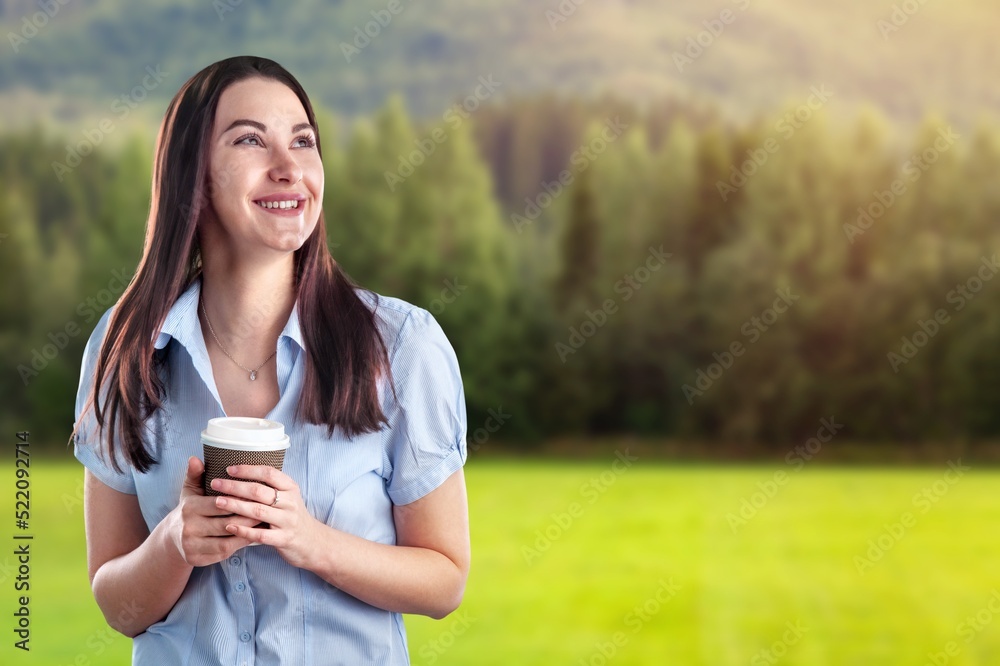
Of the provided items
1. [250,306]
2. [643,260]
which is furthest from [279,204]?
[643,260]

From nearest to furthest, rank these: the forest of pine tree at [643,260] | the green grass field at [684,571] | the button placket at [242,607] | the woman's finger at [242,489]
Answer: the woman's finger at [242,489]
the button placket at [242,607]
the green grass field at [684,571]
the forest of pine tree at [643,260]

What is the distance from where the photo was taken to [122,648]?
6.28 metres

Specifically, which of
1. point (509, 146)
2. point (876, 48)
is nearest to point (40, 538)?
point (509, 146)

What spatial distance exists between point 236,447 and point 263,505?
6 centimetres

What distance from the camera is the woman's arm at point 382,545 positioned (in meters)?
0.96

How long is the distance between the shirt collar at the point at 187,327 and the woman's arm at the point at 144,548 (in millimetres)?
189

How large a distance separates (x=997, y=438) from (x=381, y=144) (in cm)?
711

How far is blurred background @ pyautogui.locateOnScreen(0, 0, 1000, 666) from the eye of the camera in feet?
34.0

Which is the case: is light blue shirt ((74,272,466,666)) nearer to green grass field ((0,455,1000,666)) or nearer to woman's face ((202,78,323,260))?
woman's face ((202,78,323,260))

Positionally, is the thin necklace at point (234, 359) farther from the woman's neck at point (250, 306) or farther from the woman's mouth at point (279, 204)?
the woman's mouth at point (279, 204)

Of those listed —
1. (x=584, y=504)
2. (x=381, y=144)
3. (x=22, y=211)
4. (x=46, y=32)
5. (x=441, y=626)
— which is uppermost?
(x=46, y=32)

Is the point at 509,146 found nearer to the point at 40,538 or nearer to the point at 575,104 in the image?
the point at 575,104

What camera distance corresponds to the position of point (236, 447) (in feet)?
3.18

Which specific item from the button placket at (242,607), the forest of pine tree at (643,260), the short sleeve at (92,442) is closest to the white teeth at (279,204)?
the short sleeve at (92,442)
